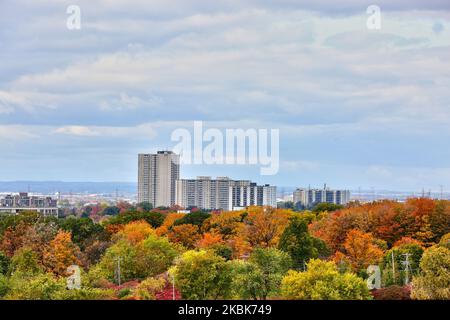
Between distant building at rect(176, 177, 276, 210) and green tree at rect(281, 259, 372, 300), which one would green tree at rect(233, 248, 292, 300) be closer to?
green tree at rect(281, 259, 372, 300)

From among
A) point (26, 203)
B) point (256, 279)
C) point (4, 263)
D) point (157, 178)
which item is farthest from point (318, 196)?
point (256, 279)

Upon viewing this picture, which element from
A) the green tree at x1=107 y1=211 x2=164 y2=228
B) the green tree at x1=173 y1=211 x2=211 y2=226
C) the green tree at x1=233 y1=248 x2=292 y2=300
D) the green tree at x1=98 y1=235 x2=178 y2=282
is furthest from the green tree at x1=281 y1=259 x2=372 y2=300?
the green tree at x1=107 y1=211 x2=164 y2=228

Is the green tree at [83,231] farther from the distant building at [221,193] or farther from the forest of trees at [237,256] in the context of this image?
the distant building at [221,193]

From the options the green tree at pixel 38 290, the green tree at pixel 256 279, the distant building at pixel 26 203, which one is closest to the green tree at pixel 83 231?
the green tree at pixel 256 279
